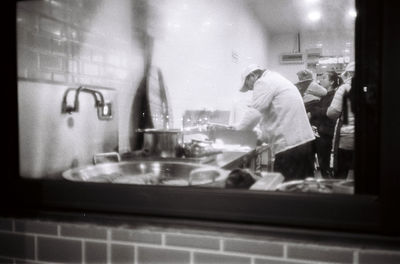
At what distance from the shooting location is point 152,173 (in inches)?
75.9

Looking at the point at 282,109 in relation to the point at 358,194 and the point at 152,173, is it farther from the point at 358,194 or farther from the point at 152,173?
the point at 358,194

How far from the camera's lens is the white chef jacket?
350cm

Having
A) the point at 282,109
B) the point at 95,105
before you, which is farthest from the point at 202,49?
the point at 95,105

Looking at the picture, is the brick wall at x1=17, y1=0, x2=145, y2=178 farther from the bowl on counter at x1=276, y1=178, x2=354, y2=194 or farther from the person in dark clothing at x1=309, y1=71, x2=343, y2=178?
the person in dark clothing at x1=309, y1=71, x2=343, y2=178

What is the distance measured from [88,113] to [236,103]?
12.9 ft

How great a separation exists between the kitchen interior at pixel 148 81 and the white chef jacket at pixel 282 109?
325 millimetres

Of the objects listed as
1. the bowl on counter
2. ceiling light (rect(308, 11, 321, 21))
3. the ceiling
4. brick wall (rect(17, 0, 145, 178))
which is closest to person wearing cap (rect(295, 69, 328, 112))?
the ceiling

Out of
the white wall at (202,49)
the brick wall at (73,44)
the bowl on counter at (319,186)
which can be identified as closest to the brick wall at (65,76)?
the brick wall at (73,44)

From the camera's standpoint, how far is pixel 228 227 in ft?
4.02

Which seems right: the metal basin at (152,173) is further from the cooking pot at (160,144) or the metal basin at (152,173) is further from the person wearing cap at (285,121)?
the person wearing cap at (285,121)

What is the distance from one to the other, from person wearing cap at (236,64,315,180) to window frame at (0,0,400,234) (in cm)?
231

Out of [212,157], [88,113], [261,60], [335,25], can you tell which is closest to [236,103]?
[261,60]

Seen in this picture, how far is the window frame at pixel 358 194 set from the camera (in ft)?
3.62

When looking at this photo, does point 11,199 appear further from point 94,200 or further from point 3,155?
point 94,200
